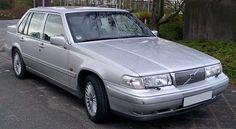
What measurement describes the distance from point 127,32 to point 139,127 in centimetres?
174

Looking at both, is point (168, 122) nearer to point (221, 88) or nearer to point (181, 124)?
point (181, 124)

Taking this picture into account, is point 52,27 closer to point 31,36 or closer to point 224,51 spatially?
point 31,36

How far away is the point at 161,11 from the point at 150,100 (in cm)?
852

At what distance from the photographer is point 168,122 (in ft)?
15.8

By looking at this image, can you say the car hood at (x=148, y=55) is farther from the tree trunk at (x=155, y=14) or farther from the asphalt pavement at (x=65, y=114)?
the tree trunk at (x=155, y=14)

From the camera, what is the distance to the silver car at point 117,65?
13.6ft

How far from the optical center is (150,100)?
4.03 m

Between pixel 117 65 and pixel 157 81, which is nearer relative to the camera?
pixel 157 81

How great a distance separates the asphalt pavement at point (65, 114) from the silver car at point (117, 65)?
0.32 meters

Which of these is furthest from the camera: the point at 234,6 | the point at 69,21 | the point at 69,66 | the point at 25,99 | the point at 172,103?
the point at 234,6

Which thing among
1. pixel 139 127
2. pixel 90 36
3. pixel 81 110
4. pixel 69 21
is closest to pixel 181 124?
pixel 139 127

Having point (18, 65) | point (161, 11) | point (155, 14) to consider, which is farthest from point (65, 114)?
point (161, 11)

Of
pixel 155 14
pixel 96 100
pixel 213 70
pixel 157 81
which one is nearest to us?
pixel 157 81

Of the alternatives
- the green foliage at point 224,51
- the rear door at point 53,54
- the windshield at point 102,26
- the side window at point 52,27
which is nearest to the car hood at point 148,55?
the windshield at point 102,26
